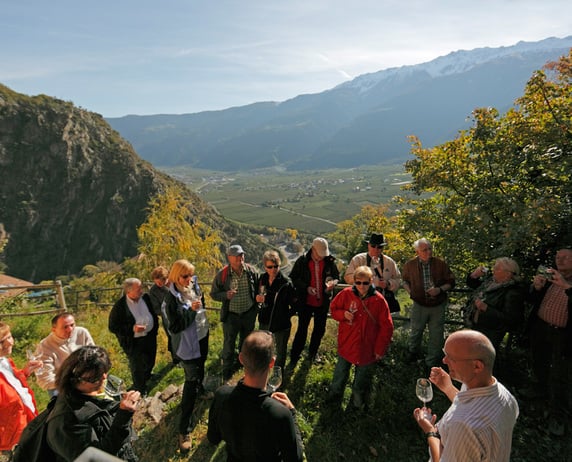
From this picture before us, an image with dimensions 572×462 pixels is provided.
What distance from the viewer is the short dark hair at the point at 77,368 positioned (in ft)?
7.30

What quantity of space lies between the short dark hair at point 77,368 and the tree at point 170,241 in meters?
11.5

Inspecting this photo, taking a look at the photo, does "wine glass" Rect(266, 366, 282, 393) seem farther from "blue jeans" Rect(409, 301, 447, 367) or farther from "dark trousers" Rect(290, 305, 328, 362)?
"blue jeans" Rect(409, 301, 447, 367)

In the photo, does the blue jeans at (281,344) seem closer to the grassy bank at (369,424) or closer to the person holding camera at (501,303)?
the grassy bank at (369,424)

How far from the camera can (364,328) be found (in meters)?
4.00

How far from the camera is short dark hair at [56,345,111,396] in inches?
87.6

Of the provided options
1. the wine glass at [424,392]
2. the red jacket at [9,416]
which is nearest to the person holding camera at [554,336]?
the wine glass at [424,392]

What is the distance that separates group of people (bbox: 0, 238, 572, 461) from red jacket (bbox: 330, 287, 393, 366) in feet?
0.04

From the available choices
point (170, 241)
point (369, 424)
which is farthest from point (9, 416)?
point (170, 241)

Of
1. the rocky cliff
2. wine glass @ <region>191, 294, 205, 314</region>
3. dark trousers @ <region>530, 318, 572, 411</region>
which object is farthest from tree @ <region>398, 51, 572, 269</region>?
the rocky cliff

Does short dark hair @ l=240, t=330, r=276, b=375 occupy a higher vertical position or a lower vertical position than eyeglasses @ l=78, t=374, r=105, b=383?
higher

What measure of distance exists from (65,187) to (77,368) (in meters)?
88.1

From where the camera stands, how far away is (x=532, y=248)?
187 inches

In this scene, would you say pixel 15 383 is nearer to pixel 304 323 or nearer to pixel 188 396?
pixel 188 396

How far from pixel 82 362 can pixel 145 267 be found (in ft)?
40.4
